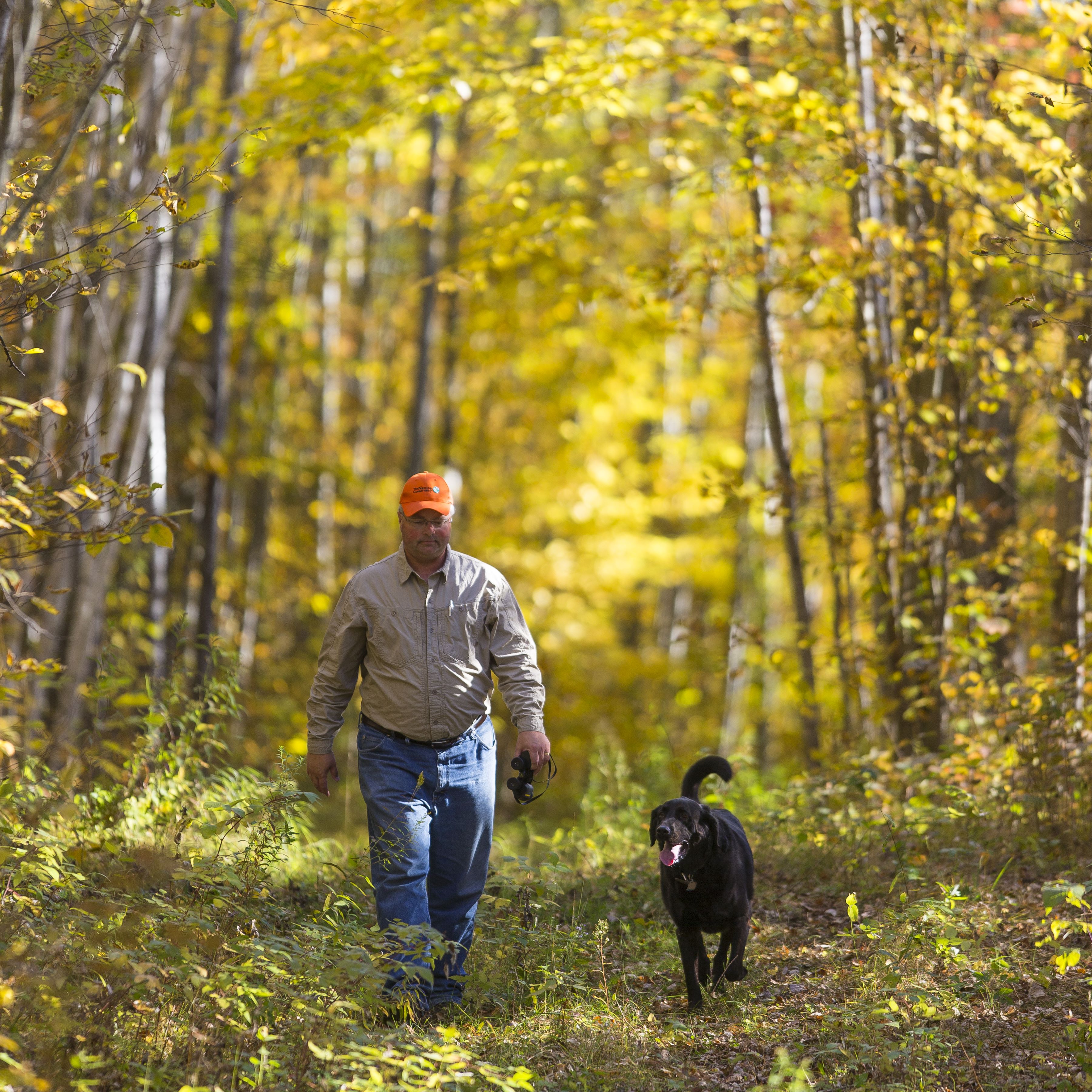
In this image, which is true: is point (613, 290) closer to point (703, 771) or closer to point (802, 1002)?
point (703, 771)

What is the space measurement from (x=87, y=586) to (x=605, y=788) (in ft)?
15.2

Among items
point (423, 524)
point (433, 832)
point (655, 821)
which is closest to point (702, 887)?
point (655, 821)

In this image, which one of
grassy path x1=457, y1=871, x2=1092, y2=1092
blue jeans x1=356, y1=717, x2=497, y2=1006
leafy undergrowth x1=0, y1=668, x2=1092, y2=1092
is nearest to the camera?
leafy undergrowth x1=0, y1=668, x2=1092, y2=1092

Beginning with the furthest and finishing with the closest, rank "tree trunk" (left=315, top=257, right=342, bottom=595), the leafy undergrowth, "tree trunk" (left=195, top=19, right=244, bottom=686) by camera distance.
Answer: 1. "tree trunk" (left=315, top=257, right=342, bottom=595)
2. "tree trunk" (left=195, top=19, right=244, bottom=686)
3. the leafy undergrowth

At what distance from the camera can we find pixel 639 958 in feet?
18.1

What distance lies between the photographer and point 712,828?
475cm

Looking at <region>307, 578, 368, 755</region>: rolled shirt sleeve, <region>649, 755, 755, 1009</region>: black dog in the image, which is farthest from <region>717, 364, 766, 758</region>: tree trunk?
<region>307, 578, 368, 755</region>: rolled shirt sleeve

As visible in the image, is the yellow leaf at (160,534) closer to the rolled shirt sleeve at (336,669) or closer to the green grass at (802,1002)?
the rolled shirt sleeve at (336,669)

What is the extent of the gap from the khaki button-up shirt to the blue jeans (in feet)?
0.37

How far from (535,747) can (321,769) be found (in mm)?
963

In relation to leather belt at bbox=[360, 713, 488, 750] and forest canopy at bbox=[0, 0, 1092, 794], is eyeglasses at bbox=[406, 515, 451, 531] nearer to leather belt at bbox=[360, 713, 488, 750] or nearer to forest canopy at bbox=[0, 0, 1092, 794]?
leather belt at bbox=[360, 713, 488, 750]

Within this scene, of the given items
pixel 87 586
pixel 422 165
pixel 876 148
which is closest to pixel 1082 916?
pixel 876 148

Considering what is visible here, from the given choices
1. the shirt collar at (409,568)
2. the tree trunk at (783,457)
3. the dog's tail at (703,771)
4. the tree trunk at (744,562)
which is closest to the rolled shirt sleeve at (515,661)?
the shirt collar at (409,568)

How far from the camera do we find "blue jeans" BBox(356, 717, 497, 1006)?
180 inches
